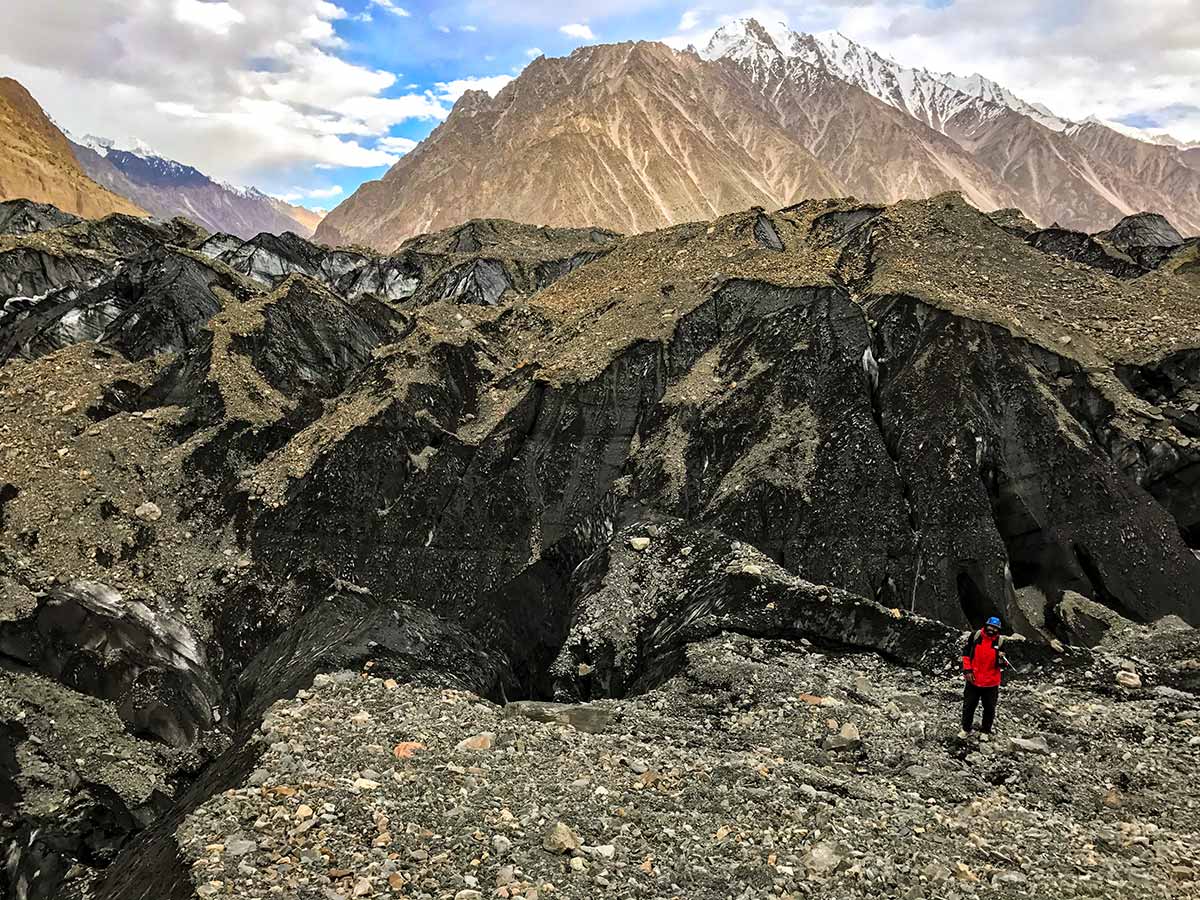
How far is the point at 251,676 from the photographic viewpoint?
11.5m

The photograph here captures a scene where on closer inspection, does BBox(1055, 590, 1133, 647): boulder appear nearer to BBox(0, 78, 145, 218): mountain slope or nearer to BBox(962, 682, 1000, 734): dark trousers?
BBox(962, 682, 1000, 734): dark trousers

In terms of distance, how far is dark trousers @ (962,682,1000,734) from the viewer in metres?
7.58

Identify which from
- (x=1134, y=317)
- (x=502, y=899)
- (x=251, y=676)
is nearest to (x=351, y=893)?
(x=502, y=899)

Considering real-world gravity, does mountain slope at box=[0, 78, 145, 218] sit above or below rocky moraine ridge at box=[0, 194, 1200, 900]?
above

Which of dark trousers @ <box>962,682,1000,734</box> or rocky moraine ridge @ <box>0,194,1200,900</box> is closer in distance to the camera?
rocky moraine ridge @ <box>0,194,1200,900</box>

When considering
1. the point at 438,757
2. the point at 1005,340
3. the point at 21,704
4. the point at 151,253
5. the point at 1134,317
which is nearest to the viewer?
the point at 438,757

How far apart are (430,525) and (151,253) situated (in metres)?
17.5

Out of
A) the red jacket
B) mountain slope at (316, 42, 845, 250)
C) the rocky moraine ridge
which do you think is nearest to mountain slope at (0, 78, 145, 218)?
mountain slope at (316, 42, 845, 250)

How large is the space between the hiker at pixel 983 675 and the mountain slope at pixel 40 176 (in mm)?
149888

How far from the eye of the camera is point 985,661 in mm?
7504

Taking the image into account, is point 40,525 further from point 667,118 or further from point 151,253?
point 667,118

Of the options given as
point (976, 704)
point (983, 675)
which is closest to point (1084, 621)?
point (976, 704)

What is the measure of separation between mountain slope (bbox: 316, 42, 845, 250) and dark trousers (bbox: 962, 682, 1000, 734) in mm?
146551

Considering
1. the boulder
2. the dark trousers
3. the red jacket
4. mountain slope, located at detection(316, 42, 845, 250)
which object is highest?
mountain slope, located at detection(316, 42, 845, 250)
